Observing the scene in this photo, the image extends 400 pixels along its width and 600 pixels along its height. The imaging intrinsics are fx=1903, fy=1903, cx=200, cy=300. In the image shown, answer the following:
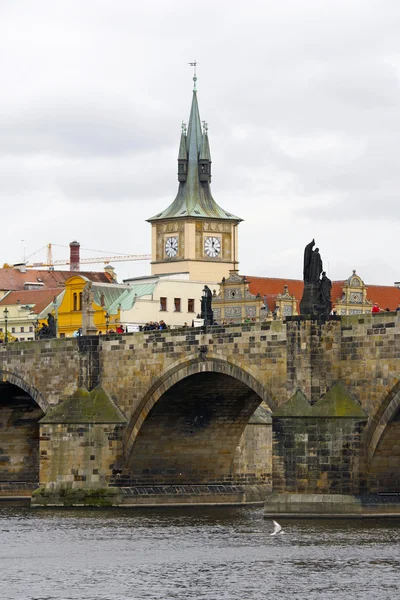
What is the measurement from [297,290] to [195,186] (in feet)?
34.3

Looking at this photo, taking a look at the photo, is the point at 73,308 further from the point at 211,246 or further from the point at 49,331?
the point at 49,331

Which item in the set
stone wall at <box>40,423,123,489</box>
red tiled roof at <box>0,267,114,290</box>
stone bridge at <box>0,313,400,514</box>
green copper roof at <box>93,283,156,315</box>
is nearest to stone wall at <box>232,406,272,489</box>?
stone bridge at <box>0,313,400,514</box>

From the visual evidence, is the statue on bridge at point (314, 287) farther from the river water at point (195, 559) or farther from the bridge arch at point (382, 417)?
the river water at point (195, 559)

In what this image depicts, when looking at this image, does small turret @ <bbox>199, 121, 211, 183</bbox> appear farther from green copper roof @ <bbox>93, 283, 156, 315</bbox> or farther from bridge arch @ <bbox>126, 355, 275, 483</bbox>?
bridge arch @ <bbox>126, 355, 275, 483</bbox>

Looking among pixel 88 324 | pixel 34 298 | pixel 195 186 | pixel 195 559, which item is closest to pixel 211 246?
pixel 195 186

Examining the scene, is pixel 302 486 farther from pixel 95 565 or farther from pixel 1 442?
pixel 1 442

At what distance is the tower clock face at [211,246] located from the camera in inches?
5408

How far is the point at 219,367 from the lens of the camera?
66250mm

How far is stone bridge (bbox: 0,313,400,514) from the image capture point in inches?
2345

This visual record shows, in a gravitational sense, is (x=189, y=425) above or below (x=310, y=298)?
below

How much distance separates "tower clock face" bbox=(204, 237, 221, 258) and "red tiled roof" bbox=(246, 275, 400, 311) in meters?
3.18

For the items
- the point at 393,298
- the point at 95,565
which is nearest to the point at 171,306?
the point at 393,298

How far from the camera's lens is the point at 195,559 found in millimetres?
52812

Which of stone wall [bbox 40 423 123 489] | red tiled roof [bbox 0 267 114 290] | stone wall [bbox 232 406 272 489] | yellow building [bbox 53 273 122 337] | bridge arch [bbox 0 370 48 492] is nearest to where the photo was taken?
stone wall [bbox 40 423 123 489]
